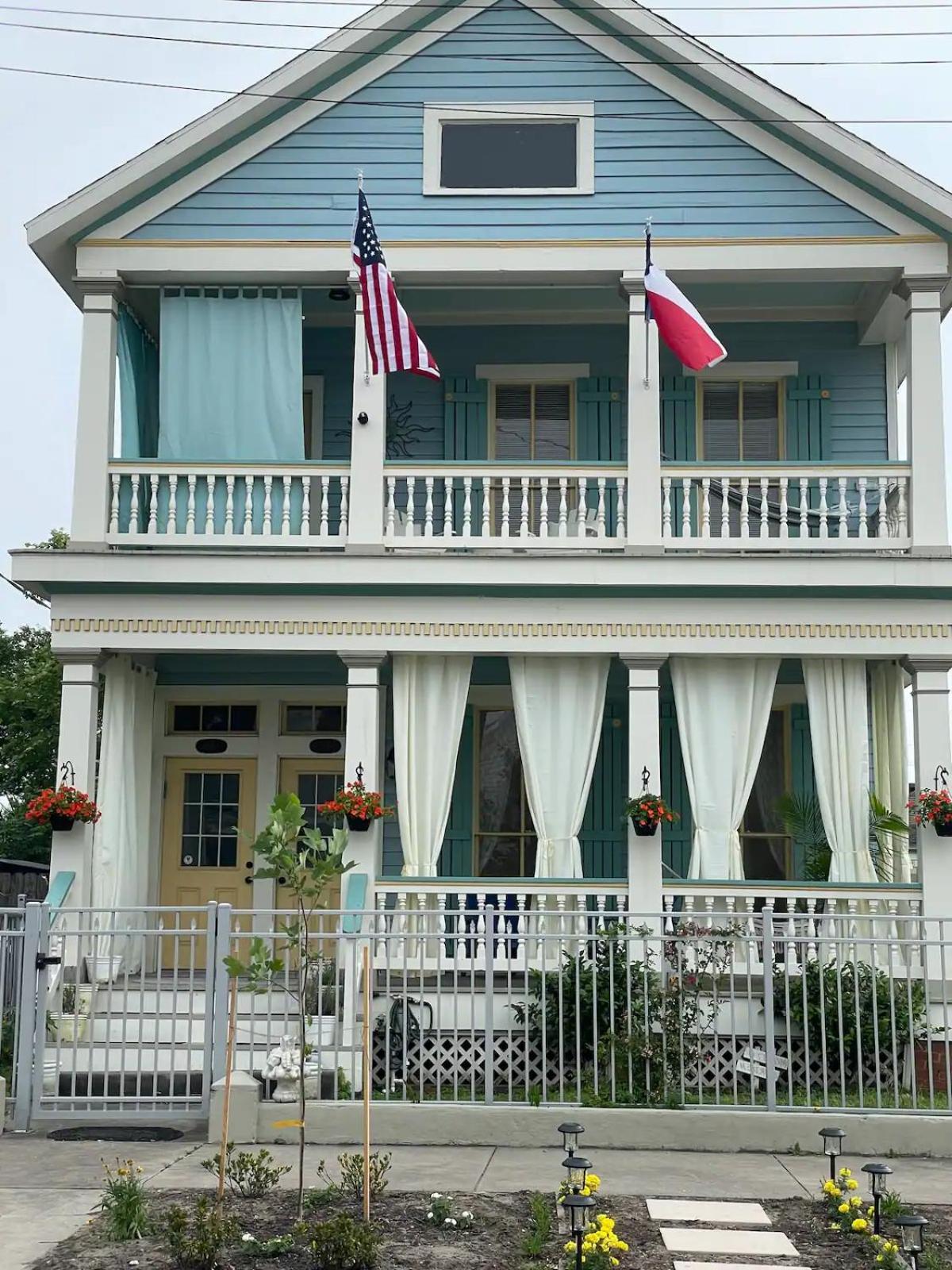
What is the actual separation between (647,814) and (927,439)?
13.9 ft

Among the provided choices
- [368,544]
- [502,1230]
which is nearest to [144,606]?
[368,544]

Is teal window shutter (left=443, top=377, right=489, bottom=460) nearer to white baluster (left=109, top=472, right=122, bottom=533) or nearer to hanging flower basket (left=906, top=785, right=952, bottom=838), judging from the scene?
white baluster (left=109, top=472, right=122, bottom=533)

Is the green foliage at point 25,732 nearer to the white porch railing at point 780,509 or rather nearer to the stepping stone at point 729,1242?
the white porch railing at point 780,509

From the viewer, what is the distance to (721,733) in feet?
44.6

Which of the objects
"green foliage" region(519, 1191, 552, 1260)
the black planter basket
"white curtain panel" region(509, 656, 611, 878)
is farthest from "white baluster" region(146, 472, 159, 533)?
"green foliage" region(519, 1191, 552, 1260)

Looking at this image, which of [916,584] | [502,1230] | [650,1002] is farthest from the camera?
[916,584]

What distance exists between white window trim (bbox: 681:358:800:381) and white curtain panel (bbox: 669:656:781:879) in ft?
11.6

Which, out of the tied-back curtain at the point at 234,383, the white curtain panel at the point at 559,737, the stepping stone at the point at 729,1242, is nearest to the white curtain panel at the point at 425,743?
the white curtain panel at the point at 559,737

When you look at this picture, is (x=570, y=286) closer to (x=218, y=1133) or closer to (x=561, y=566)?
(x=561, y=566)

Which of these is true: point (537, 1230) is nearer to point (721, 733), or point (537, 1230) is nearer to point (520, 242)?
point (721, 733)

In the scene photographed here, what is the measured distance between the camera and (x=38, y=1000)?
10406 millimetres

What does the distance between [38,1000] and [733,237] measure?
9025 millimetres

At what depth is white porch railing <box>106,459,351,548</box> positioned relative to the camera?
13523mm

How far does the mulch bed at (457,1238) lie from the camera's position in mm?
7004
